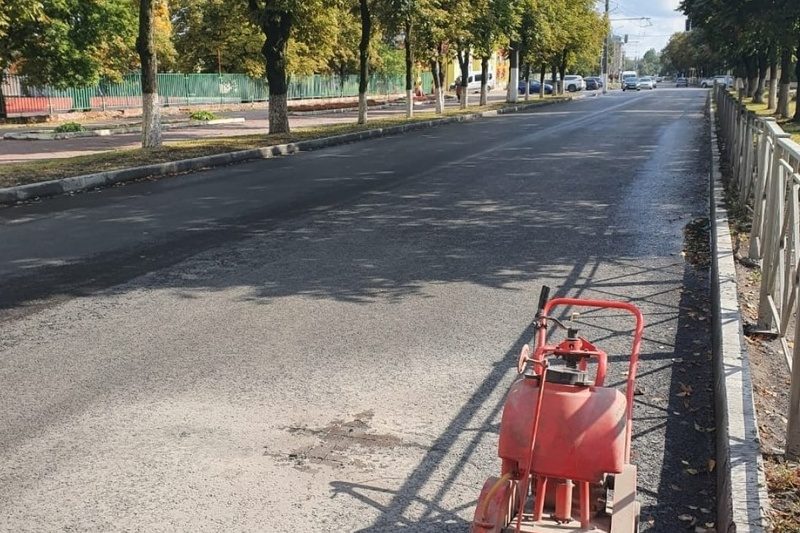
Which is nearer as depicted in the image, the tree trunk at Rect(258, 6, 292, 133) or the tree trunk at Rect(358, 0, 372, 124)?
A: the tree trunk at Rect(258, 6, 292, 133)

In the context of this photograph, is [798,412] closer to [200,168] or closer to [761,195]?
[761,195]

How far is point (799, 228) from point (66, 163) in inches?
537

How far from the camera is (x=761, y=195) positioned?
750 centimetres

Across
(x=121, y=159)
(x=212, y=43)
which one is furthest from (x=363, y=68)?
(x=212, y=43)

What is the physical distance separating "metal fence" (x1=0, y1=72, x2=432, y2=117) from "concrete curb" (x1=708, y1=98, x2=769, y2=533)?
3408 centimetres

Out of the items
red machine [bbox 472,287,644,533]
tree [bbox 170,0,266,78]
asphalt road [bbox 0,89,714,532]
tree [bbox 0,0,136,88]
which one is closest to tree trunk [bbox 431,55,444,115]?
tree [bbox 0,0,136,88]

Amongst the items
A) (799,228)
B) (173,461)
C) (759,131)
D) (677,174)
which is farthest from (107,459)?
(677,174)

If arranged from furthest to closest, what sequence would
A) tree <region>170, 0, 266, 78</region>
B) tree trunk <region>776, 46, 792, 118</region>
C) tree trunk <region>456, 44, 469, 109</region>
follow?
tree <region>170, 0, 266, 78</region>
tree trunk <region>456, 44, 469, 109</region>
tree trunk <region>776, 46, 792, 118</region>

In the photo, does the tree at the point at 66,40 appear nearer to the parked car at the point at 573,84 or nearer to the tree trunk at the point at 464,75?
the tree trunk at the point at 464,75

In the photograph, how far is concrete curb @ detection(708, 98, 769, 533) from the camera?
3061mm

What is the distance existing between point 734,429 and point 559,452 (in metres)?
1.42

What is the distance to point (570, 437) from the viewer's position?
266cm

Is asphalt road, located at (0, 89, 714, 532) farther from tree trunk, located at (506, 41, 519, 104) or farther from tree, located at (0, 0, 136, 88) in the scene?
tree trunk, located at (506, 41, 519, 104)

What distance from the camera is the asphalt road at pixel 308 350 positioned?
351 centimetres
